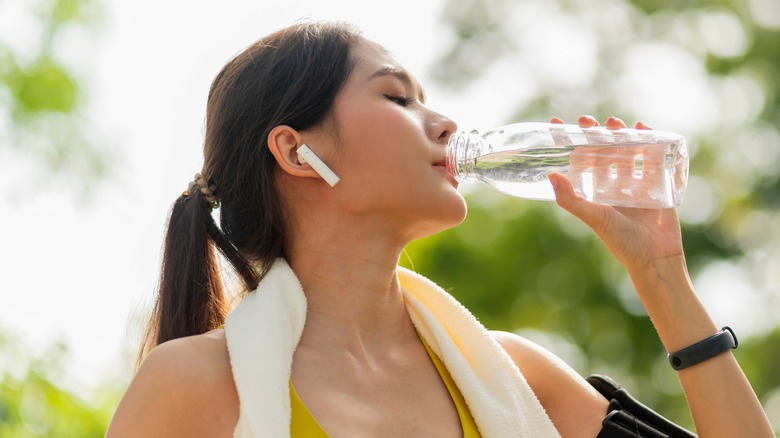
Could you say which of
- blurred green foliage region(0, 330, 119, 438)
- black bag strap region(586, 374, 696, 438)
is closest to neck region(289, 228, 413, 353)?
black bag strap region(586, 374, 696, 438)

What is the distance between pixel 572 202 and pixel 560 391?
443 mm

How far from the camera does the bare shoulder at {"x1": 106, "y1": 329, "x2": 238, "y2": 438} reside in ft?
7.62

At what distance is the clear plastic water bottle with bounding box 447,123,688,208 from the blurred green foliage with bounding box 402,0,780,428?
8.92 meters

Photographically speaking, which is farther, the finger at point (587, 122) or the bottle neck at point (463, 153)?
the finger at point (587, 122)

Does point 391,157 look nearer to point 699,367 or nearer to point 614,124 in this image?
point 614,124

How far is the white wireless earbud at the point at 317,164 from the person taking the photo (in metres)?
2.71

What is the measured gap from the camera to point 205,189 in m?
2.91

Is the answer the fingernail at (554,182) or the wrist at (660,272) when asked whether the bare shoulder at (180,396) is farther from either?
the wrist at (660,272)

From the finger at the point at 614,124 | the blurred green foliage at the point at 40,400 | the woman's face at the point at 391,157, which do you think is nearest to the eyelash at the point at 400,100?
the woman's face at the point at 391,157

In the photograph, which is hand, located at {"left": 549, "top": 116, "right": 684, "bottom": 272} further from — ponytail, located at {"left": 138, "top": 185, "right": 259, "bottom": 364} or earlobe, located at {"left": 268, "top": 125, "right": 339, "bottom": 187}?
ponytail, located at {"left": 138, "top": 185, "right": 259, "bottom": 364}

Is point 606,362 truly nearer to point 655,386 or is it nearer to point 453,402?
point 655,386

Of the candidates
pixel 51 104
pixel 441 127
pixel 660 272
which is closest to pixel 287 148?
pixel 441 127

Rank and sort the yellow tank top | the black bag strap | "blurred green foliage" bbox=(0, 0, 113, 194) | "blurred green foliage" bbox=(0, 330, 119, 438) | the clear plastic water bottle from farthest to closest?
"blurred green foliage" bbox=(0, 0, 113, 194) < "blurred green foliage" bbox=(0, 330, 119, 438) < the clear plastic water bottle < the black bag strap < the yellow tank top

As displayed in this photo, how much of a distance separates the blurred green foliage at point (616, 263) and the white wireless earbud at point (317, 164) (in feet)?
30.5
